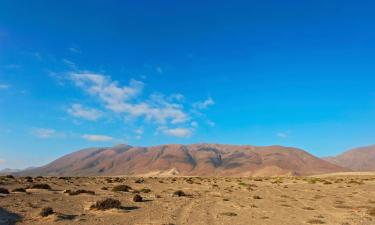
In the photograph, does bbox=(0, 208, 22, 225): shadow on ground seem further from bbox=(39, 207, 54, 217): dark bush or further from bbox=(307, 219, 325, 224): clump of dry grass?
bbox=(307, 219, 325, 224): clump of dry grass

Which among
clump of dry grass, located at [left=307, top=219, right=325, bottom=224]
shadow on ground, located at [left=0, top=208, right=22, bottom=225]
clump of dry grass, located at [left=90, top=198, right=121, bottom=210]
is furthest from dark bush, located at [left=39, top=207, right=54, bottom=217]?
clump of dry grass, located at [left=307, top=219, right=325, bottom=224]

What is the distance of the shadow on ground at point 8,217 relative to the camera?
15483mm

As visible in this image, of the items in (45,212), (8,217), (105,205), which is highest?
(105,205)

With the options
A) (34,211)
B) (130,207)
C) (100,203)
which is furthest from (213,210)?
(34,211)

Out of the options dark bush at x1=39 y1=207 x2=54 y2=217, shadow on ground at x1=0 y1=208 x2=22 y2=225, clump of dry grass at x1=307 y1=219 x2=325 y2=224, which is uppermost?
dark bush at x1=39 y1=207 x2=54 y2=217

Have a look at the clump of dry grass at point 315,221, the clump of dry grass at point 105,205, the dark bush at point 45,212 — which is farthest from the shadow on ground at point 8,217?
the clump of dry grass at point 315,221

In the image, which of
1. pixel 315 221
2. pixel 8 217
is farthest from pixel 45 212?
pixel 315 221

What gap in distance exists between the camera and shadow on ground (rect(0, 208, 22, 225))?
15.5 m

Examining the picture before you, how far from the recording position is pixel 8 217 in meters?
16.6

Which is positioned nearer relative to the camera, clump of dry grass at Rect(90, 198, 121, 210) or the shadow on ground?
the shadow on ground

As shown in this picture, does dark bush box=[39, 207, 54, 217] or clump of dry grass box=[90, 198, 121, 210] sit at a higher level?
clump of dry grass box=[90, 198, 121, 210]

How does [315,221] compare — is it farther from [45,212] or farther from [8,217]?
[8,217]

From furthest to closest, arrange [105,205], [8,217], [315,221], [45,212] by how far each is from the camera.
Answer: [105,205]
[315,221]
[45,212]
[8,217]

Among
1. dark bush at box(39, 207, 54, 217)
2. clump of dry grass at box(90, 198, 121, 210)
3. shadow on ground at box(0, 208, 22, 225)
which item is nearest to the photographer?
shadow on ground at box(0, 208, 22, 225)
